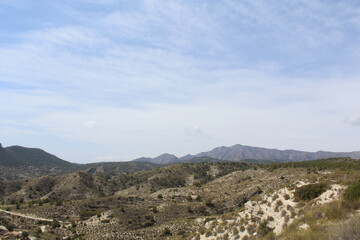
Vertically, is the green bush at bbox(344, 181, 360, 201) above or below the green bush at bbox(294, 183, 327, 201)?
above

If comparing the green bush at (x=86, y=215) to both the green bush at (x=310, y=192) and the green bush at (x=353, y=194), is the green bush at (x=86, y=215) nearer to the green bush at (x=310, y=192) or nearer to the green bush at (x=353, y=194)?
the green bush at (x=310, y=192)

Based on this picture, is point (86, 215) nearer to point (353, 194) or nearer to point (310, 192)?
point (310, 192)

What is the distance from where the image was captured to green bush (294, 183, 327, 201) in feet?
63.1

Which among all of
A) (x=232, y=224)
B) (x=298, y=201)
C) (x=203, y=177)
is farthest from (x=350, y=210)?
(x=203, y=177)

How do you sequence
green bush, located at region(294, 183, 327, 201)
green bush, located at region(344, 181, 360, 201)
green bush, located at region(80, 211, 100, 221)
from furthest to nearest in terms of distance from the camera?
green bush, located at region(80, 211, 100, 221)
green bush, located at region(294, 183, 327, 201)
green bush, located at region(344, 181, 360, 201)

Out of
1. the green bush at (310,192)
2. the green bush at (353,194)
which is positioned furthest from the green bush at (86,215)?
the green bush at (353,194)

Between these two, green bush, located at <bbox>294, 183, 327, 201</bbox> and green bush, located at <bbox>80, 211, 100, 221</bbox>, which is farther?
green bush, located at <bbox>80, 211, 100, 221</bbox>

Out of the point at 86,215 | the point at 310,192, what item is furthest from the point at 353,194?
the point at 86,215

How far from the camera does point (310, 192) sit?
773 inches

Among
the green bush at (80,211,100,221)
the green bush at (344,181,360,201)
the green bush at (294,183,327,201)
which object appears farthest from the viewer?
the green bush at (80,211,100,221)

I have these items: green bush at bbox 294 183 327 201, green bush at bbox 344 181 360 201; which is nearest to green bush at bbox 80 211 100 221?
green bush at bbox 294 183 327 201

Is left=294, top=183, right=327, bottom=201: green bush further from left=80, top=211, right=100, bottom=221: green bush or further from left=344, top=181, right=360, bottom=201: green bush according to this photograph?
left=80, top=211, right=100, bottom=221: green bush

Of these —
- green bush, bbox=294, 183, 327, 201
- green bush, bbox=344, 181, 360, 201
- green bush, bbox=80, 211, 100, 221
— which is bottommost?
green bush, bbox=80, 211, 100, 221

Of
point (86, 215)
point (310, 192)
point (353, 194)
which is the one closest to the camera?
point (353, 194)
